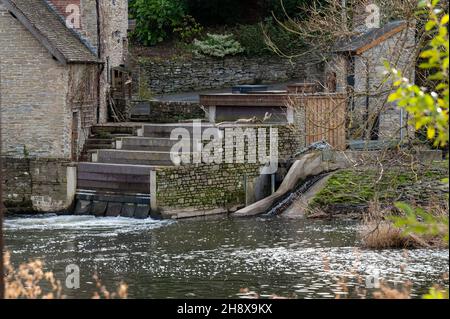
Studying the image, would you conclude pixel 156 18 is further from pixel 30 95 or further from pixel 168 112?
pixel 30 95

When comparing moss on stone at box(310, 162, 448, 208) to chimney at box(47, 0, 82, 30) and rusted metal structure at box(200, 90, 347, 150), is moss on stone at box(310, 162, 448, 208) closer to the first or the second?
rusted metal structure at box(200, 90, 347, 150)

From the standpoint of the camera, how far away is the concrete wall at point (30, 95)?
2936 cm

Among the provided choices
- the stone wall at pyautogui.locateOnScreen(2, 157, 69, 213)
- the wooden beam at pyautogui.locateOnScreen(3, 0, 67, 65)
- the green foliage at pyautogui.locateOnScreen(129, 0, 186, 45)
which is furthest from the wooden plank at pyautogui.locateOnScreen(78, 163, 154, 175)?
the green foliage at pyautogui.locateOnScreen(129, 0, 186, 45)

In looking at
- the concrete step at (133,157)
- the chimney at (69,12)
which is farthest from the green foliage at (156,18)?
the concrete step at (133,157)

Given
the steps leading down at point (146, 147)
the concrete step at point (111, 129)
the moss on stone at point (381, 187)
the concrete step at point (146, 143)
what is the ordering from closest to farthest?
the moss on stone at point (381, 187), the steps leading down at point (146, 147), the concrete step at point (146, 143), the concrete step at point (111, 129)

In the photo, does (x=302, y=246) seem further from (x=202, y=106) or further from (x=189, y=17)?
(x=189, y=17)

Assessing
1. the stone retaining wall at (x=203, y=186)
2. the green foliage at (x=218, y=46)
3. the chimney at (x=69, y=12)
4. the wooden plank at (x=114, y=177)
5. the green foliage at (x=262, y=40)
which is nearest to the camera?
the stone retaining wall at (x=203, y=186)

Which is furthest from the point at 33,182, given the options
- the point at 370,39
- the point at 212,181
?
the point at 370,39

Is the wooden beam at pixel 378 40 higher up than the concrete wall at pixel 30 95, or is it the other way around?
the wooden beam at pixel 378 40

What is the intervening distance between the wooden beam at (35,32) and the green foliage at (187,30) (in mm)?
17428

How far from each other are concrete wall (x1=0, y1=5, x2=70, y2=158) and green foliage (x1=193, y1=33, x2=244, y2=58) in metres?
15.3

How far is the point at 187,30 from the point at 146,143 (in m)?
17.1

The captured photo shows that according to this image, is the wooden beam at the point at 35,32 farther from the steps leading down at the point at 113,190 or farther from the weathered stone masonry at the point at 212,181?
the weathered stone masonry at the point at 212,181
